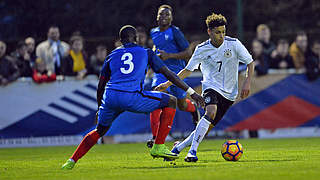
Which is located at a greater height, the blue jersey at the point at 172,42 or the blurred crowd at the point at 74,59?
the blue jersey at the point at 172,42

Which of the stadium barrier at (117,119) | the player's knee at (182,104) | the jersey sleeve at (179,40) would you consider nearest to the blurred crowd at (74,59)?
the stadium barrier at (117,119)

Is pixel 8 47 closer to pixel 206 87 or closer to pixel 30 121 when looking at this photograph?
pixel 30 121

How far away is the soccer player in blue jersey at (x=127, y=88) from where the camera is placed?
10555mm

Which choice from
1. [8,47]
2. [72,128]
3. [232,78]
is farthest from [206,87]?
[8,47]

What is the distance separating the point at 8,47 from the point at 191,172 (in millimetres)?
12295

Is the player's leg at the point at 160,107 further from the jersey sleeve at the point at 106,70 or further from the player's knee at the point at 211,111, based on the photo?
the player's knee at the point at 211,111

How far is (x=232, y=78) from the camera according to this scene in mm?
11867

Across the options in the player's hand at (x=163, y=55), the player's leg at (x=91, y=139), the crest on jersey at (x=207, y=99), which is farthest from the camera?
the player's hand at (x=163, y=55)

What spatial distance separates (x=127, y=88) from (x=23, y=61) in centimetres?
866

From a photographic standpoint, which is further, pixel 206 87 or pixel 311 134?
pixel 311 134

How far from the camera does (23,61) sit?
1869 centimetres

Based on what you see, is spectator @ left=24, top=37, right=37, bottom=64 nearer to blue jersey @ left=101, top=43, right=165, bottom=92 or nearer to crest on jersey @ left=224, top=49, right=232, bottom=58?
crest on jersey @ left=224, top=49, right=232, bottom=58

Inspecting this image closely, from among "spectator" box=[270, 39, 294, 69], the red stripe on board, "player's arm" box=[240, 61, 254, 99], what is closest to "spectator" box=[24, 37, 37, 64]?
the red stripe on board

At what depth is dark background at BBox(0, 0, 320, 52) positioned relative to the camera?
2370 centimetres
